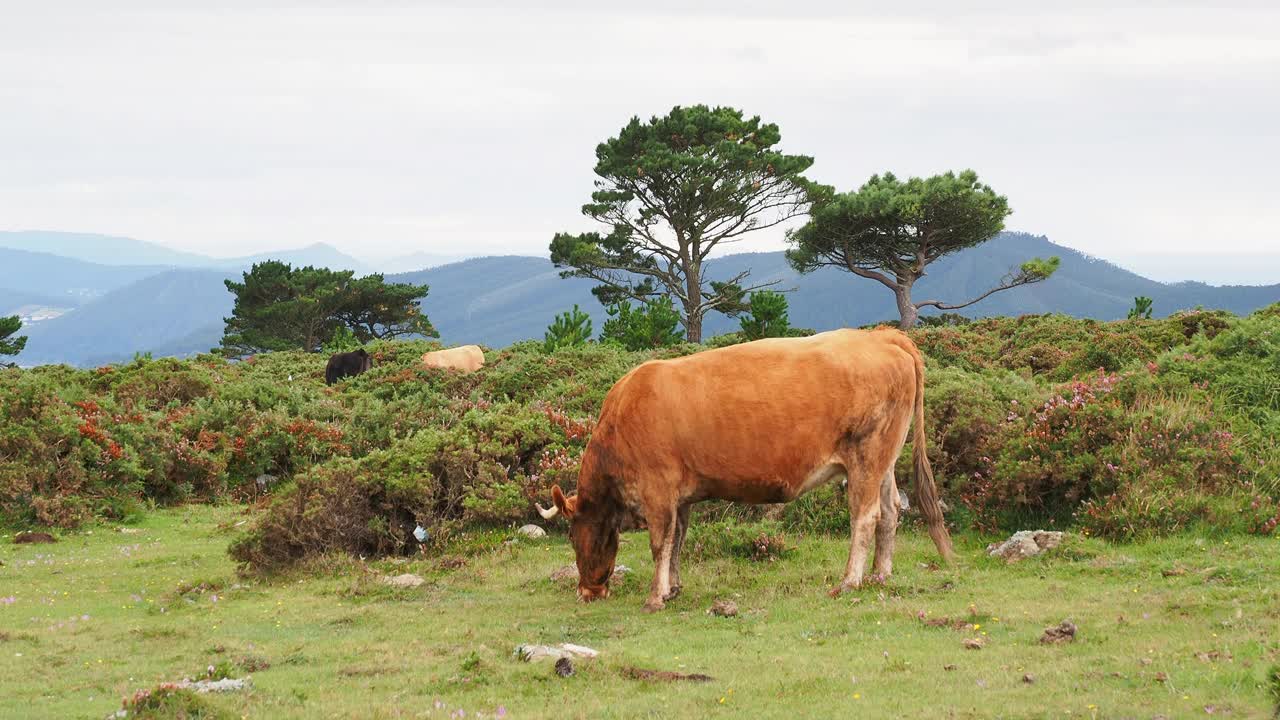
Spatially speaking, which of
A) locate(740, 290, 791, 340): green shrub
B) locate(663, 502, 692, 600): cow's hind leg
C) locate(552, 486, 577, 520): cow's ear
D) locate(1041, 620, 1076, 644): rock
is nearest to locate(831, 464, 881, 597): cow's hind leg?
locate(663, 502, 692, 600): cow's hind leg

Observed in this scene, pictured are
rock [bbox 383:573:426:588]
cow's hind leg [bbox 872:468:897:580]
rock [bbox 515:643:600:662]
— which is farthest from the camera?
rock [bbox 383:573:426:588]

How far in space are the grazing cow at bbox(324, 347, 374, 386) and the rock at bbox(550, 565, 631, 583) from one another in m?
23.3

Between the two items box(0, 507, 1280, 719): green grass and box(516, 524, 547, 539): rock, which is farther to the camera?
box(516, 524, 547, 539): rock

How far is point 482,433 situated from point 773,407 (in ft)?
25.8

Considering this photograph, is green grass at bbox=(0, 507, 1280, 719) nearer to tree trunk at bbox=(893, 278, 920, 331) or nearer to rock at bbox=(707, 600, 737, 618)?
Answer: rock at bbox=(707, 600, 737, 618)

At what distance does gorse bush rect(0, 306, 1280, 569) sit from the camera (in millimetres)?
14258

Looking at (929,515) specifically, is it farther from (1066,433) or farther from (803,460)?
(1066,433)

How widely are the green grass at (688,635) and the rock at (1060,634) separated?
11 centimetres

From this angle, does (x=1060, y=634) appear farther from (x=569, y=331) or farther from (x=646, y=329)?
(x=646, y=329)

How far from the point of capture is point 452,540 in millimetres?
16141

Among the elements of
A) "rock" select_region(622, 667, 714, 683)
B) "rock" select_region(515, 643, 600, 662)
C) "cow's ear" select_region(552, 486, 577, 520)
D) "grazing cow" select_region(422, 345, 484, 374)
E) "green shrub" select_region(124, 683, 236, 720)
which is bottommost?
"rock" select_region(515, 643, 600, 662)

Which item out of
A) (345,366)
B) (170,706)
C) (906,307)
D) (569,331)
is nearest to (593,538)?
(170,706)

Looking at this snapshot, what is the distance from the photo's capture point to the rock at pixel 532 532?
16250mm

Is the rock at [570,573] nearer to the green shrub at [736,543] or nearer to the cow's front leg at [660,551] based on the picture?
the green shrub at [736,543]
